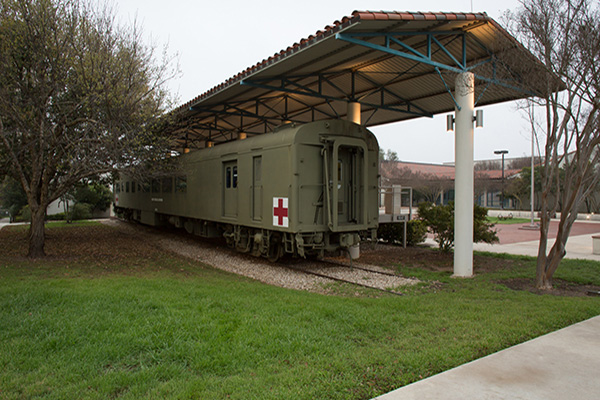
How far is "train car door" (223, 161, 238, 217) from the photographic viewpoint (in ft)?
38.6

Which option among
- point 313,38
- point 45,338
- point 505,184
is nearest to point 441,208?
point 313,38

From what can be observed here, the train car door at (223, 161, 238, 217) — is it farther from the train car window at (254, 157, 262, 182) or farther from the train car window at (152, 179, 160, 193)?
the train car window at (152, 179, 160, 193)

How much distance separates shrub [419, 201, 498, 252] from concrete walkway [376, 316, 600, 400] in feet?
21.9

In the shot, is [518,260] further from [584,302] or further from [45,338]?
[45,338]

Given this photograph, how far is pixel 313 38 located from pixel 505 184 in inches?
1484

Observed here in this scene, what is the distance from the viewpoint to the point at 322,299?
626 centimetres

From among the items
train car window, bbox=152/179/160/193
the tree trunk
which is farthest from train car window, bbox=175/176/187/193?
the tree trunk

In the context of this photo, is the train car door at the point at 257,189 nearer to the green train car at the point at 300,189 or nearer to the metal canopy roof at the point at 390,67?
the green train car at the point at 300,189

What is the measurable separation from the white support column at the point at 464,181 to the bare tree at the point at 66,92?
738cm

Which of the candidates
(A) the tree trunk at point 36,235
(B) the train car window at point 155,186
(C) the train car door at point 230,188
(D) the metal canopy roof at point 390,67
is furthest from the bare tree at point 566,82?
(B) the train car window at point 155,186

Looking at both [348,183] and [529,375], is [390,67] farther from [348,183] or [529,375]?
[529,375]

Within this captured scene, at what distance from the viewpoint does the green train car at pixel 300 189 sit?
9.43 m

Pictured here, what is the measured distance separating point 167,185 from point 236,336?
525 inches

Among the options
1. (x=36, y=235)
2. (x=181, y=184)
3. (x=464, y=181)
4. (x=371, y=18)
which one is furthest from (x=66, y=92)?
(x=464, y=181)
